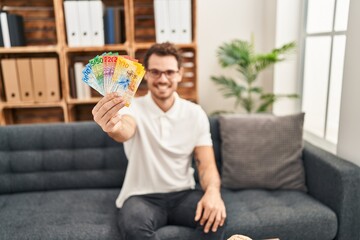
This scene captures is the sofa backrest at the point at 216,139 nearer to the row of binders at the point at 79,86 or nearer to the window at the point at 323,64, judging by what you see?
the window at the point at 323,64

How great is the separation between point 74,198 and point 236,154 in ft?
3.44

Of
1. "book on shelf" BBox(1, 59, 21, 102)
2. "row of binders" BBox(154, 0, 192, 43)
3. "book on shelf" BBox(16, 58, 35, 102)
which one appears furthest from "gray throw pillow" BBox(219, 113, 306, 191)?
"book on shelf" BBox(1, 59, 21, 102)

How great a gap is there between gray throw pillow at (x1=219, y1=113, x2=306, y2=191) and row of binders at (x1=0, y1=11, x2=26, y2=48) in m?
1.85

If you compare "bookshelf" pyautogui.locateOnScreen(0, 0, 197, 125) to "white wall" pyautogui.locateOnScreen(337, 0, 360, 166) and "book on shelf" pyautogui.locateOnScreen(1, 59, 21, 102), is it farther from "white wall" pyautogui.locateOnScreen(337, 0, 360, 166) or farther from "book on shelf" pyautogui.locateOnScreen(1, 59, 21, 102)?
"white wall" pyautogui.locateOnScreen(337, 0, 360, 166)

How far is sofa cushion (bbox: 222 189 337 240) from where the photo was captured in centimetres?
165

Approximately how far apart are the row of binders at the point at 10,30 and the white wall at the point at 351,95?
2383mm

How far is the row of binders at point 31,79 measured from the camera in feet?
8.36

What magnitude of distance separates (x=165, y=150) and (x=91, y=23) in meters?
1.31

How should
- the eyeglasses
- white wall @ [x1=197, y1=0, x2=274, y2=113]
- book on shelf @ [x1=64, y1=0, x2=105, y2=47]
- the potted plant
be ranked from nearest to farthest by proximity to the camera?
the eyeglasses < book on shelf @ [x1=64, y1=0, x2=105, y2=47] < the potted plant < white wall @ [x1=197, y1=0, x2=274, y2=113]

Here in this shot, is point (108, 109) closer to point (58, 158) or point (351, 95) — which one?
point (58, 158)

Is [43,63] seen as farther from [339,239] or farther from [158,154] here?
[339,239]

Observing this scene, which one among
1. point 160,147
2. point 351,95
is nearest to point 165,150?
point 160,147

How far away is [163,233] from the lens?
158cm

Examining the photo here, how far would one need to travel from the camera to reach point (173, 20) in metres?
2.55
